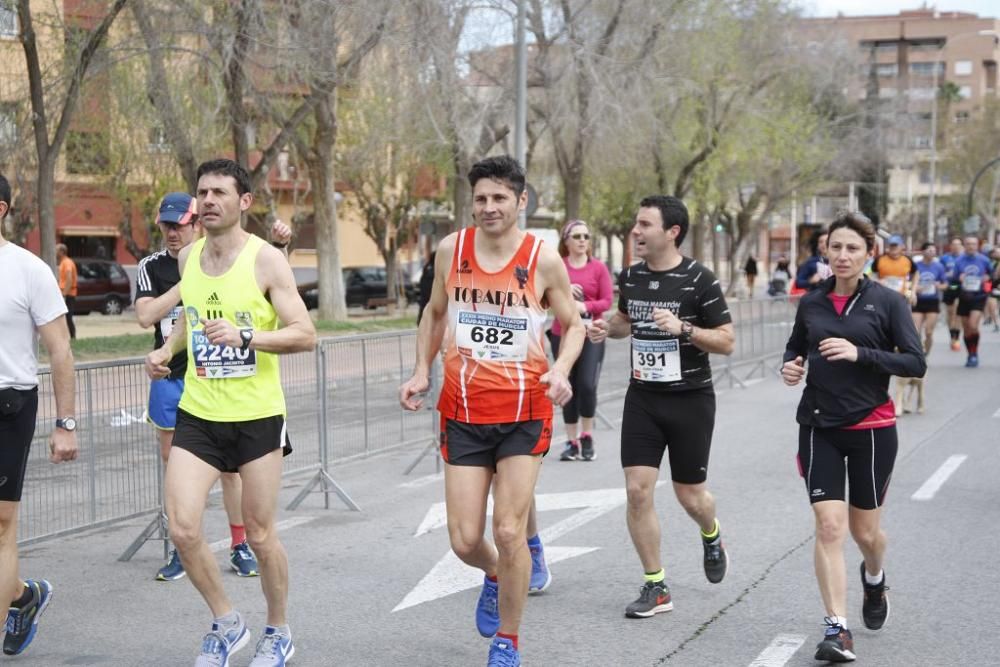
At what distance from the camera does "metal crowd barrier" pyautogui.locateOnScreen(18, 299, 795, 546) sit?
7.43m

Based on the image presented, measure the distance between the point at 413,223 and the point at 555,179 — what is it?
5268 millimetres

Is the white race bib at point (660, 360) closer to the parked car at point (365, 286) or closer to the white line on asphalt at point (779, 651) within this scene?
the white line on asphalt at point (779, 651)

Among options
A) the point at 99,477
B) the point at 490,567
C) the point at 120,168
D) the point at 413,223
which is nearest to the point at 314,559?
the point at 99,477

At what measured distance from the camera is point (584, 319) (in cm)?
1056

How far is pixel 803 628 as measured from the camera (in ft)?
19.5

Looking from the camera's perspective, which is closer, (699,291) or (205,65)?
(699,291)

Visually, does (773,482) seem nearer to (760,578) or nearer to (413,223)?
(760,578)

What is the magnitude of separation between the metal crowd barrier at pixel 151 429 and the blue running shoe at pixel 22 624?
4.49 ft

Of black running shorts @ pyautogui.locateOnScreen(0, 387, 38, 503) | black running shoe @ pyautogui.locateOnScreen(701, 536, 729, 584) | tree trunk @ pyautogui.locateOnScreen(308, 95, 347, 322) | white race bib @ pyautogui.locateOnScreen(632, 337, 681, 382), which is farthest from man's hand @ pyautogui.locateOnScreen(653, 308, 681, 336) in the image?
tree trunk @ pyautogui.locateOnScreen(308, 95, 347, 322)

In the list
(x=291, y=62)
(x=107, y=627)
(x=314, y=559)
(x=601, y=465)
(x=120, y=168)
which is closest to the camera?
(x=107, y=627)

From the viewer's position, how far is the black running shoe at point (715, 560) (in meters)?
6.45

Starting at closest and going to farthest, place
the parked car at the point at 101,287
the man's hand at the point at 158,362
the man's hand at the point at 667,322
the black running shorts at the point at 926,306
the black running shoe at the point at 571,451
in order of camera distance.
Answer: the man's hand at the point at 158,362 → the man's hand at the point at 667,322 → the black running shoe at the point at 571,451 → the black running shorts at the point at 926,306 → the parked car at the point at 101,287

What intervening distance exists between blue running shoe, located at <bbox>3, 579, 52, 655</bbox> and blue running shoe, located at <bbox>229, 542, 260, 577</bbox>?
149 centimetres

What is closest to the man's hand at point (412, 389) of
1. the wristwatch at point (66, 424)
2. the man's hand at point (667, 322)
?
the man's hand at point (667, 322)
